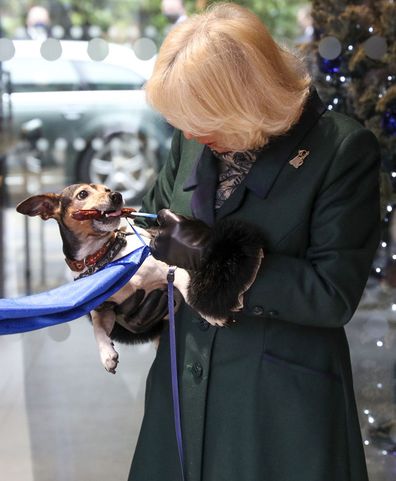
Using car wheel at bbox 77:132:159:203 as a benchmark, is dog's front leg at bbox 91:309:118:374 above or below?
above

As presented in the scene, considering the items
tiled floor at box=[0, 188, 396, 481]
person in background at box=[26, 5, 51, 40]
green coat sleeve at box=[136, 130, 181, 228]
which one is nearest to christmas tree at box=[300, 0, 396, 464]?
tiled floor at box=[0, 188, 396, 481]

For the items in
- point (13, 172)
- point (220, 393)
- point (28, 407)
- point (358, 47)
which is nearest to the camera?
point (220, 393)

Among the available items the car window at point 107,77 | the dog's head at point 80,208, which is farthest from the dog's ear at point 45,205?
the car window at point 107,77

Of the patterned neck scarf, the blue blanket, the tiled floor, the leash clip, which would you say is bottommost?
the tiled floor

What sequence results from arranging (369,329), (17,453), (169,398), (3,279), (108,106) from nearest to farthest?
1. (169,398)
2. (17,453)
3. (369,329)
4. (3,279)
5. (108,106)

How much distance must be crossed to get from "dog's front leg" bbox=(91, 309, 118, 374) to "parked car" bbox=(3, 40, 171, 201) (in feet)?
15.8

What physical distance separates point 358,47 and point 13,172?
13.5 ft

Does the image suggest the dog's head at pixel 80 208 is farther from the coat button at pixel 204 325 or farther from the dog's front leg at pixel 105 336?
the coat button at pixel 204 325

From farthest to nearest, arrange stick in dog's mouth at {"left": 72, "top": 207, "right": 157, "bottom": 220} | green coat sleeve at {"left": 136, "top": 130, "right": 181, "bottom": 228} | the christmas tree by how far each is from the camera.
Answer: the christmas tree < green coat sleeve at {"left": 136, "top": 130, "right": 181, "bottom": 228} < stick in dog's mouth at {"left": 72, "top": 207, "right": 157, "bottom": 220}

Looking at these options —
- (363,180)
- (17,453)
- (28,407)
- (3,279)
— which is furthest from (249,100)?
(3,279)

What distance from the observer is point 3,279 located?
593cm

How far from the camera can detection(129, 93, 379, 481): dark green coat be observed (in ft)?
5.61

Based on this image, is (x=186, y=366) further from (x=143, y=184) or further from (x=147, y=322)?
(x=143, y=184)

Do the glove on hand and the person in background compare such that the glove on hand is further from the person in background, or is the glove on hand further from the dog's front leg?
the person in background
